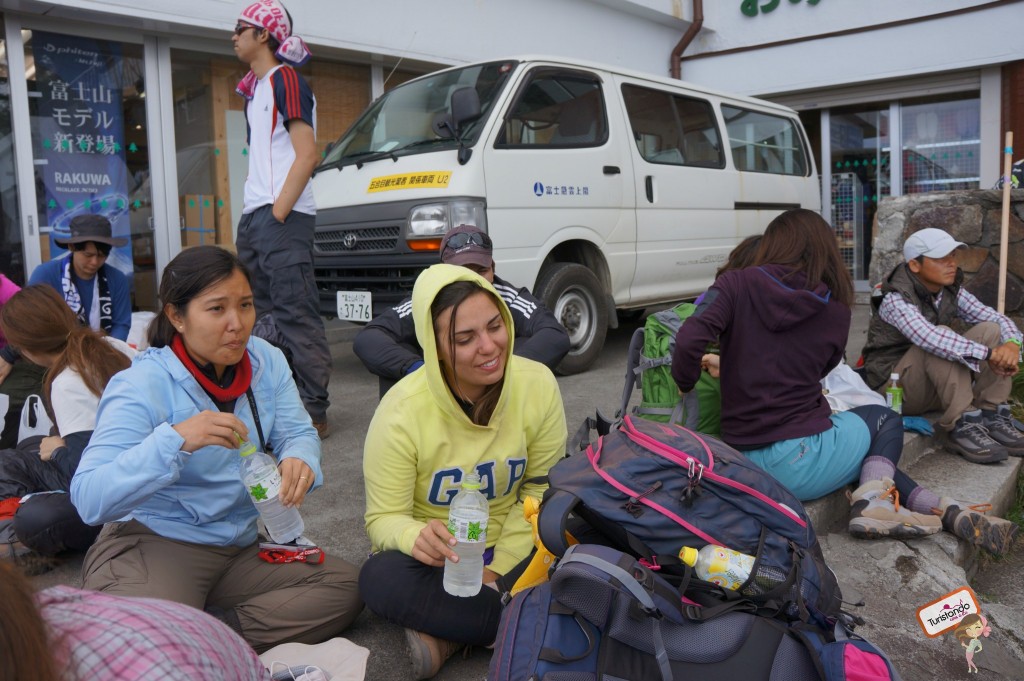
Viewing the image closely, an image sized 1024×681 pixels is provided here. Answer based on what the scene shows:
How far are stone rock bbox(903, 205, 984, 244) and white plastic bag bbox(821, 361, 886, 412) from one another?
8.94 ft

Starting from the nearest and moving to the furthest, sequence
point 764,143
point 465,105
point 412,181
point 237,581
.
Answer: point 237,581
point 465,105
point 412,181
point 764,143

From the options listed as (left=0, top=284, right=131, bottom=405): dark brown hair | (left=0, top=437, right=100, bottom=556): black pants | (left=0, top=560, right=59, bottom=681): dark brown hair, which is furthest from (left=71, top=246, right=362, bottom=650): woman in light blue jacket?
(left=0, top=560, right=59, bottom=681): dark brown hair

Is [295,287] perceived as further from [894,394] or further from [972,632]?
[972,632]

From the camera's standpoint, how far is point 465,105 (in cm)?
502

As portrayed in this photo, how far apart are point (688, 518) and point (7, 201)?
616 centimetres

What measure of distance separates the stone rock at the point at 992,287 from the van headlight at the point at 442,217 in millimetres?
3681

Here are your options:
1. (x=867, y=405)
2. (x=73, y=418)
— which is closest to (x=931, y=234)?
(x=867, y=405)

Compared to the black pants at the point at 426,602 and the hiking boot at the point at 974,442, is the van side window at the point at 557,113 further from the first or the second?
the black pants at the point at 426,602

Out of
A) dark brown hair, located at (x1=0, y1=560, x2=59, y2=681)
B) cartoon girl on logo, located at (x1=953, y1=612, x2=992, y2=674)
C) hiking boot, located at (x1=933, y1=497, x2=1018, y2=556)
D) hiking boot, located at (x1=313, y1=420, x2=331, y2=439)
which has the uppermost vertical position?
dark brown hair, located at (x1=0, y1=560, x2=59, y2=681)

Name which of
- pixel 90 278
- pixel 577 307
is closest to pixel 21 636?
pixel 90 278

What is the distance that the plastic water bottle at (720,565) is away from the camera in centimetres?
194

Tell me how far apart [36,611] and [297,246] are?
3616 mm

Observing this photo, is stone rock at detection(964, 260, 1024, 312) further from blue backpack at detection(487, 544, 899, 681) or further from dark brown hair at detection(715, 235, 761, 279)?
blue backpack at detection(487, 544, 899, 681)

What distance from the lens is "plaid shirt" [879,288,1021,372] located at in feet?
14.2
